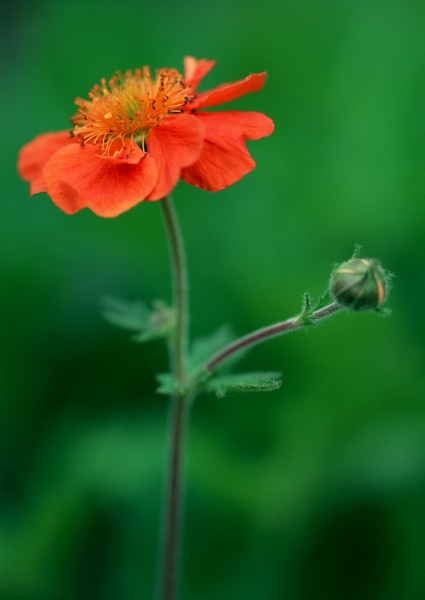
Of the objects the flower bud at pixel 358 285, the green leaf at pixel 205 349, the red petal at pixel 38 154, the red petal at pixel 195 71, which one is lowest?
the flower bud at pixel 358 285

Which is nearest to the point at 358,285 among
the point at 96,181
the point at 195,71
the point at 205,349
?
the point at 96,181

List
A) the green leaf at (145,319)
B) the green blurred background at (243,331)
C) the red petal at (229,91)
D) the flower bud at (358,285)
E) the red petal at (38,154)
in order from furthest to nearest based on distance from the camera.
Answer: the green blurred background at (243,331) < the green leaf at (145,319) < the red petal at (38,154) < the red petal at (229,91) < the flower bud at (358,285)

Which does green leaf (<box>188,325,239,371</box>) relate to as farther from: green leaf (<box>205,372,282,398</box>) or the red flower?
the red flower

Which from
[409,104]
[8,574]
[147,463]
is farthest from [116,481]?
[409,104]

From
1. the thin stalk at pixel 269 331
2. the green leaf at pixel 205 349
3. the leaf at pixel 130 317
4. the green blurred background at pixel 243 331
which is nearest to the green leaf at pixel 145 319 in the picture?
the leaf at pixel 130 317

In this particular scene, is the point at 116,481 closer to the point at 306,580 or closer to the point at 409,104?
the point at 306,580

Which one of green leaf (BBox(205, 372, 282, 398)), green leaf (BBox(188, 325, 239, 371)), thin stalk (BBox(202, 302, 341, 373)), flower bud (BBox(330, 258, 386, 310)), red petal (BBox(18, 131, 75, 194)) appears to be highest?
red petal (BBox(18, 131, 75, 194))

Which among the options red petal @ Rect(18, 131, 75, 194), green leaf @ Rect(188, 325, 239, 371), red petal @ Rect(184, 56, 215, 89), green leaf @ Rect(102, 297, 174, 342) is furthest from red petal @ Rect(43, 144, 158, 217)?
green leaf @ Rect(188, 325, 239, 371)

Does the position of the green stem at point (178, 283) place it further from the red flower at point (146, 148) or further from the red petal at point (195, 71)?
the red petal at point (195, 71)
